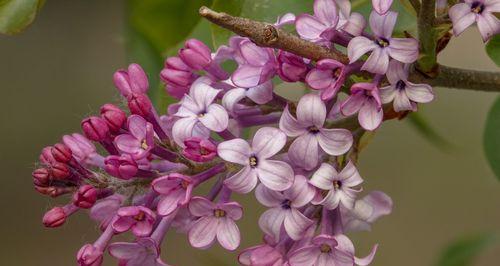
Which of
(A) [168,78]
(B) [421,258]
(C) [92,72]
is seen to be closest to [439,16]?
(A) [168,78]

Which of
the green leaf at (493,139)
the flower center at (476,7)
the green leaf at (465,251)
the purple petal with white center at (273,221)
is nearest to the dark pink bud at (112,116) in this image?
the purple petal with white center at (273,221)

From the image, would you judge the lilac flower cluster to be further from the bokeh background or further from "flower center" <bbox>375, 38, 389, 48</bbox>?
the bokeh background

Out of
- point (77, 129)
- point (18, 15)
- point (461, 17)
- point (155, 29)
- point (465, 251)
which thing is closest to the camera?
point (461, 17)

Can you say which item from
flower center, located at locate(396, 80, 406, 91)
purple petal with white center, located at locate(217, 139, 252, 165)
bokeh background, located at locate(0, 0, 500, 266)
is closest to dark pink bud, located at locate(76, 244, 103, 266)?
purple petal with white center, located at locate(217, 139, 252, 165)

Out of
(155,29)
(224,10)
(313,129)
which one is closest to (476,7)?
(313,129)

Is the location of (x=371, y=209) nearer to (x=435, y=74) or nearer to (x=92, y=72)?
(x=435, y=74)

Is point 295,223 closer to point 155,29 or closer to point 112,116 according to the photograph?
point 112,116
